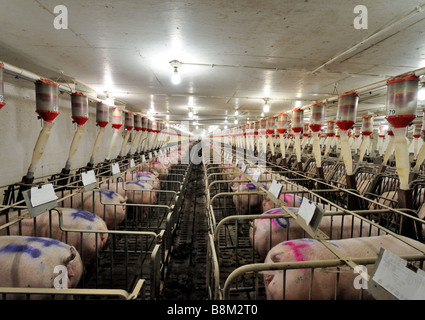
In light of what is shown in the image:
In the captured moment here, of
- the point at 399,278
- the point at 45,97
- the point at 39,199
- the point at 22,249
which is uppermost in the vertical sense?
the point at 45,97

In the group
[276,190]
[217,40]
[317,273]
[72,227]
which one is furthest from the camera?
[217,40]

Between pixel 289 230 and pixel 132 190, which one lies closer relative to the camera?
pixel 289 230

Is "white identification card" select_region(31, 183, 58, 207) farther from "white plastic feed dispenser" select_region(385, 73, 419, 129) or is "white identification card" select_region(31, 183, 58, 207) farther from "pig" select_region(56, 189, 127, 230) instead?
"white plastic feed dispenser" select_region(385, 73, 419, 129)

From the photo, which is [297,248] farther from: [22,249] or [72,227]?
[72,227]

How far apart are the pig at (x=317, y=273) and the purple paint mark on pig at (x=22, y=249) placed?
217cm

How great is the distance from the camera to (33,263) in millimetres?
2148

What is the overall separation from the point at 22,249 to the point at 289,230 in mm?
2876

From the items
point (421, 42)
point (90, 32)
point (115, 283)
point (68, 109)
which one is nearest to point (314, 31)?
point (421, 42)

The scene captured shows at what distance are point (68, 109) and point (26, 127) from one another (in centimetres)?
191

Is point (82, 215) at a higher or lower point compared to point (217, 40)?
lower

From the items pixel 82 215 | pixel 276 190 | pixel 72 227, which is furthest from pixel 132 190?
pixel 276 190
